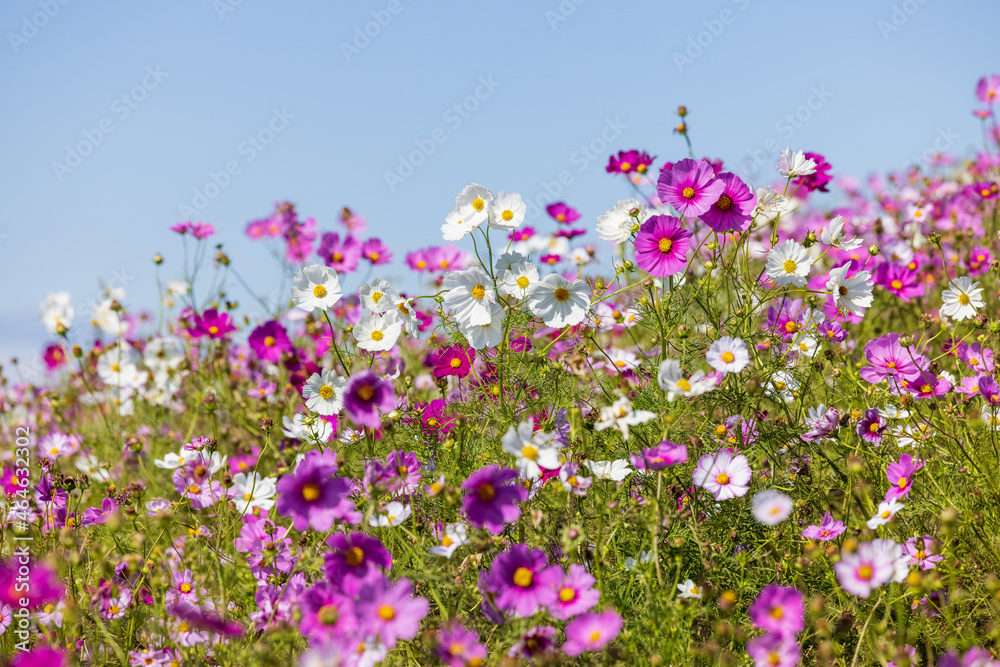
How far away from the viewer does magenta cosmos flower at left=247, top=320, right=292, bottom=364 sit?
113 inches

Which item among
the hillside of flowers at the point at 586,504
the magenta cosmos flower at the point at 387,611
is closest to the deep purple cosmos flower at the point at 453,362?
the hillside of flowers at the point at 586,504

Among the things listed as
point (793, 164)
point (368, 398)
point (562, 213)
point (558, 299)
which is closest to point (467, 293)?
point (558, 299)

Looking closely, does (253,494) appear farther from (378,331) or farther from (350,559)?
(350,559)

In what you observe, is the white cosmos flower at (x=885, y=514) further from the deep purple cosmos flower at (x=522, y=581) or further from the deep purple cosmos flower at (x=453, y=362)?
the deep purple cosmos flower at (x=453, y=362)

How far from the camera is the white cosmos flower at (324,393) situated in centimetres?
181

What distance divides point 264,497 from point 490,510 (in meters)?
0.87

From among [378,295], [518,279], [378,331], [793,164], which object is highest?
[793,164]

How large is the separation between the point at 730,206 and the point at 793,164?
0.93 ft

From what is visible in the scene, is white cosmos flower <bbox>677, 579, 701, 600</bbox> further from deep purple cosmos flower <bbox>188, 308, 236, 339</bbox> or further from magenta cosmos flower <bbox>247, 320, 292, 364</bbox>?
deep purple cosmos flower <bbox>188, 308, 236, 339</bbox>

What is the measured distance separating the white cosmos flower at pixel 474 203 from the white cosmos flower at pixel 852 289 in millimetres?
912

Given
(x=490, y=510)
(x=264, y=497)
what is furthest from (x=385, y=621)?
(x=264, y=497)

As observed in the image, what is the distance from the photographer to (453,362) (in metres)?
1.93

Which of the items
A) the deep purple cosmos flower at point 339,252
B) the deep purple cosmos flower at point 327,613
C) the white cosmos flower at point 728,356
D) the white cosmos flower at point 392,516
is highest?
the deep purple cosmos flower at point 339,252

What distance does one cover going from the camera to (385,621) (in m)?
1.11
